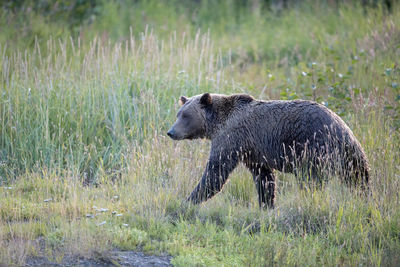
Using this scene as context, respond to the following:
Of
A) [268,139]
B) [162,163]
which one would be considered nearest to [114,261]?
[162,163]

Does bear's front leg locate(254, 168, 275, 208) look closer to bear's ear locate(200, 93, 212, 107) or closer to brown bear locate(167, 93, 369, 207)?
brown bear locate(167, 93, 369, 207)

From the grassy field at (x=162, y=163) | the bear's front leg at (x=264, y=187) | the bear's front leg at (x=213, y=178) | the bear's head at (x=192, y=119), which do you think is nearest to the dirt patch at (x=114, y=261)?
the grassy field at (x=162, y=163)

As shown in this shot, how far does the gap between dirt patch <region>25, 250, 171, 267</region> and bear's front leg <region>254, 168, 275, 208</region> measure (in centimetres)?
197

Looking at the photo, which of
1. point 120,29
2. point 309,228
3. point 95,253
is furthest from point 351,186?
point 120,29

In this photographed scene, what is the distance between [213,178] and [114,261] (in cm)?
187

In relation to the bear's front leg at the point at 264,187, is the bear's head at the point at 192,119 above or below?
above

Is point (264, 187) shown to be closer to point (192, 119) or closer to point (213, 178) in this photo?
point (213, 178)

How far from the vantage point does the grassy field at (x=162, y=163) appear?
15.9 feet

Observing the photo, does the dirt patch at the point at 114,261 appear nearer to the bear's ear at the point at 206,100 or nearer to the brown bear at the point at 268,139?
the brown bear at the point at 268,139

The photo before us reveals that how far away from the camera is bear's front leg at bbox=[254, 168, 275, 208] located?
20.6 feet

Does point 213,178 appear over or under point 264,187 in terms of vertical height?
over

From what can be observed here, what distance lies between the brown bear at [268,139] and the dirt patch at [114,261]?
1.41 m

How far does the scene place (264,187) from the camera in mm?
6281

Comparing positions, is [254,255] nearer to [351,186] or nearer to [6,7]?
[351,186]
